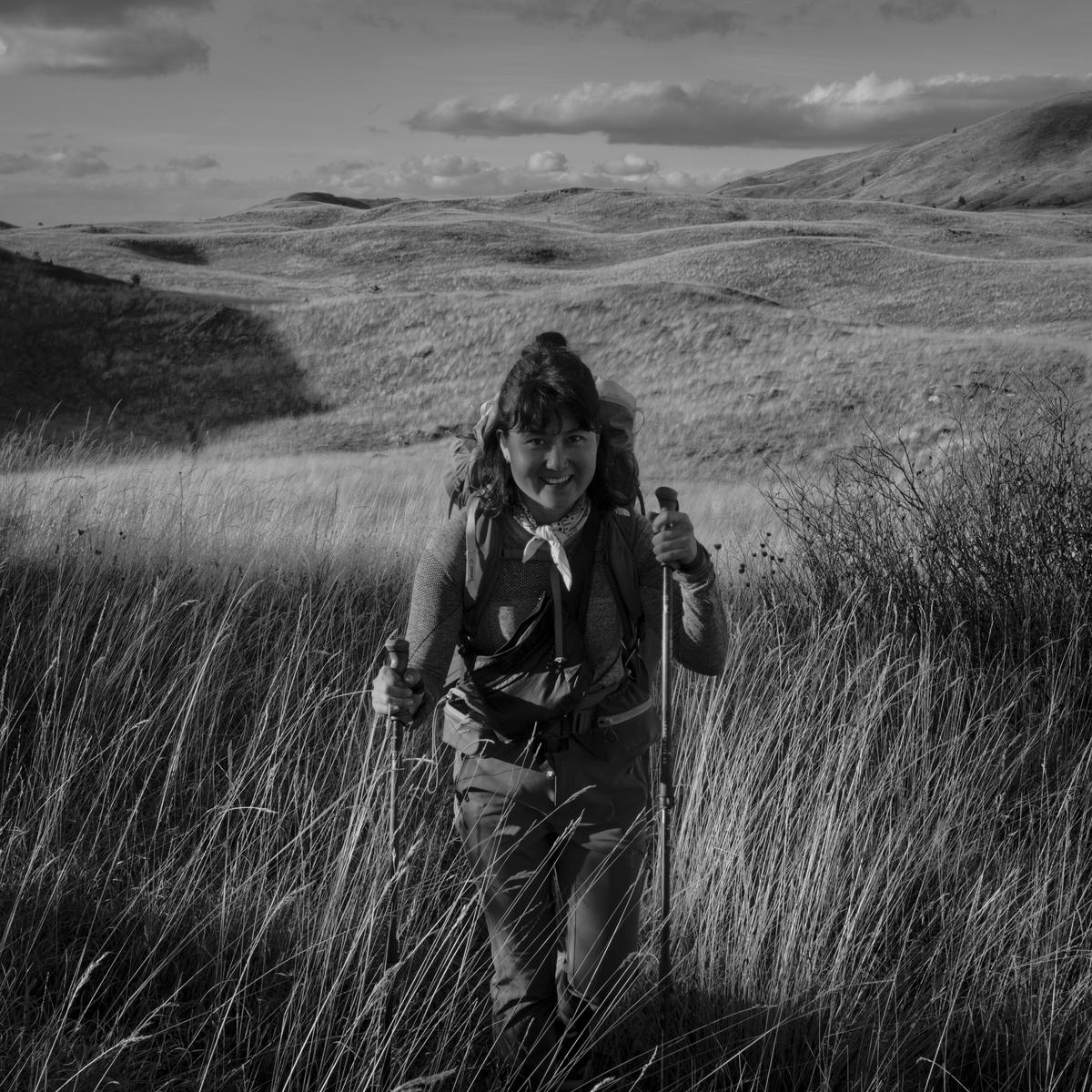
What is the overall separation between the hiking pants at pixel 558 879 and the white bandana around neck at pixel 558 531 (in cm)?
43

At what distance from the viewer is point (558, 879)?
8.69 ft

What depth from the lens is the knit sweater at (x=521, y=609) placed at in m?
2.58

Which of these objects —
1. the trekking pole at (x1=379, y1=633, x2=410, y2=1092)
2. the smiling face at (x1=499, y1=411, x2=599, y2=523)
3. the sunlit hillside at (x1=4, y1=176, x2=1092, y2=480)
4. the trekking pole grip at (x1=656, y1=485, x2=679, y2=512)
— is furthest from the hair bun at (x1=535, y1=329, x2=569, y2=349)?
the sunlit hillside at (x1=4, y1=176, x2=1092, y2=480)

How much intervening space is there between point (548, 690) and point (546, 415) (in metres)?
0.64

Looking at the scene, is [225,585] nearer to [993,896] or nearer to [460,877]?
[460,877]

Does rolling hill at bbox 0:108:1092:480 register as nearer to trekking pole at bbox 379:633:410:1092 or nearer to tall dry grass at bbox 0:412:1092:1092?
tall dry grass at bbox 0:412:1092:1092

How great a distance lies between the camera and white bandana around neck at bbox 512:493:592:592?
2510mm

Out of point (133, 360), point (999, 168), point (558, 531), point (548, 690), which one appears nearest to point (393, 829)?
point (548, 690)

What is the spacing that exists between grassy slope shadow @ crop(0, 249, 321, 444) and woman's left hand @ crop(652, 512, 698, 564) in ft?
65.7

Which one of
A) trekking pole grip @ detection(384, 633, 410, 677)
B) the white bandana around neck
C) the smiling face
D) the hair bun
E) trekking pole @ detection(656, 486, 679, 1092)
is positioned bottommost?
trekking pole @ detection(656, 486, 679, 1092)

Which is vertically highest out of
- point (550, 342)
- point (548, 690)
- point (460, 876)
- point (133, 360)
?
point (550, 342)

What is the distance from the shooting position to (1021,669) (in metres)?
4.94

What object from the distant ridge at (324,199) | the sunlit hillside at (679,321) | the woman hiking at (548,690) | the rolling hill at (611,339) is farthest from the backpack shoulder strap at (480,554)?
the distant ridge at (324,199)

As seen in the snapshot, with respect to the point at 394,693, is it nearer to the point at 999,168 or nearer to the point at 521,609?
the point at 521,609
